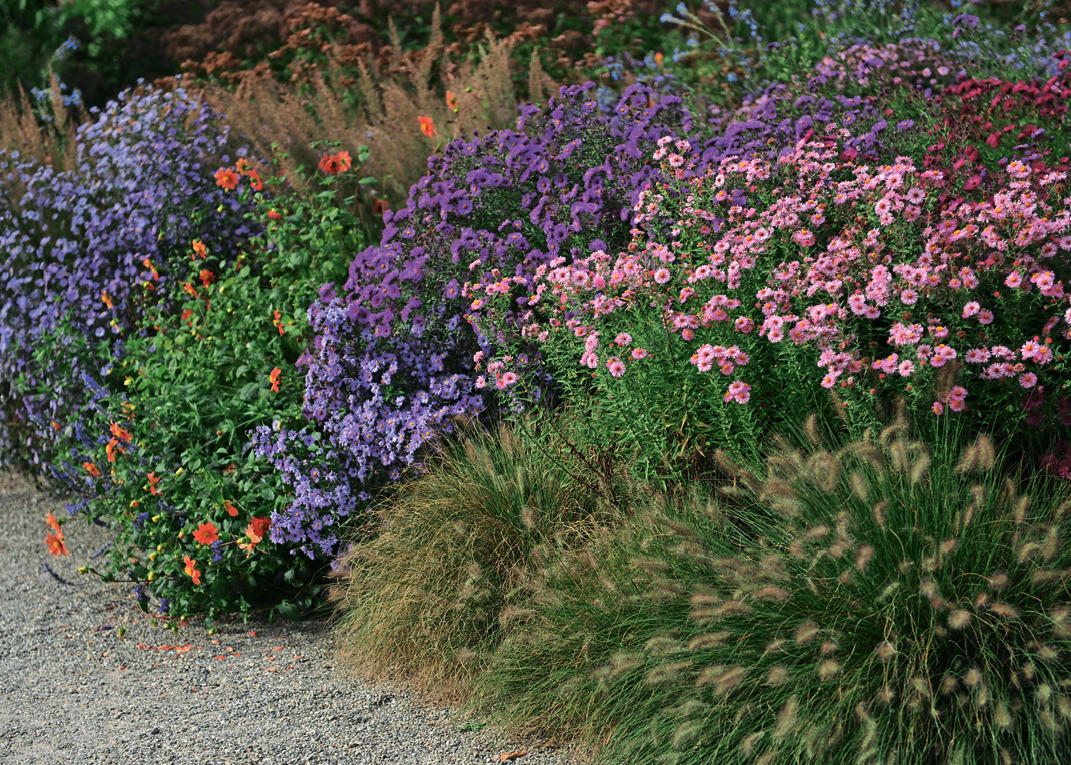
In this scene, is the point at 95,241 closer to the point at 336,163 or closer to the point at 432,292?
the point at 336,163

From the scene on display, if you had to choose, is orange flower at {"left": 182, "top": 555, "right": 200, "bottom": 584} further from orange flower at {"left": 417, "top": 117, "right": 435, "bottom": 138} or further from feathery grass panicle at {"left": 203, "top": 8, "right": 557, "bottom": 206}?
orange flower at {"left": 417, "top": 117, "right": 435, "bottom": 138}

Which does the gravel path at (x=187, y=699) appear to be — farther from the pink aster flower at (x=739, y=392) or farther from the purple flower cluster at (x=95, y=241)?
the purple flower cluster at (x=95, y=241)

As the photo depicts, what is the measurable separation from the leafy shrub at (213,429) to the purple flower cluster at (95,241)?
19 cm

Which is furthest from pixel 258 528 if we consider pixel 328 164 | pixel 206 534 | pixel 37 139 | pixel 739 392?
pixel 37 139

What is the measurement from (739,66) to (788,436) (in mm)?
4118

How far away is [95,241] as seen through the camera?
19.3 feet

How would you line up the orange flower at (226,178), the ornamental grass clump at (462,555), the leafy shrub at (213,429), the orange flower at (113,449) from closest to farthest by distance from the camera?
the ornamental grass clump at (462,555)
the leafy shrub at (213,429)
the orange flower at (113,449)
the orange flower at (226,178)

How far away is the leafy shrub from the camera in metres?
4.50


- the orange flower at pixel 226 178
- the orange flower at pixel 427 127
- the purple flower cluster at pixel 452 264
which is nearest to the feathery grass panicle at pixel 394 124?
the orange flower at pixel 427 127

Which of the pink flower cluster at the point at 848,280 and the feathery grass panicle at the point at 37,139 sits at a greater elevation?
the feathery grass panicle at the point at 37,139

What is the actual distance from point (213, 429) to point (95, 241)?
1.68 meters

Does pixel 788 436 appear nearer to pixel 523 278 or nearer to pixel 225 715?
pixel 523 278

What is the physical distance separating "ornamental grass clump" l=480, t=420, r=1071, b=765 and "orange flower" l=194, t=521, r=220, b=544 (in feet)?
5.39

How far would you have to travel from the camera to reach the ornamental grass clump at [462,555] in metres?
3.69
